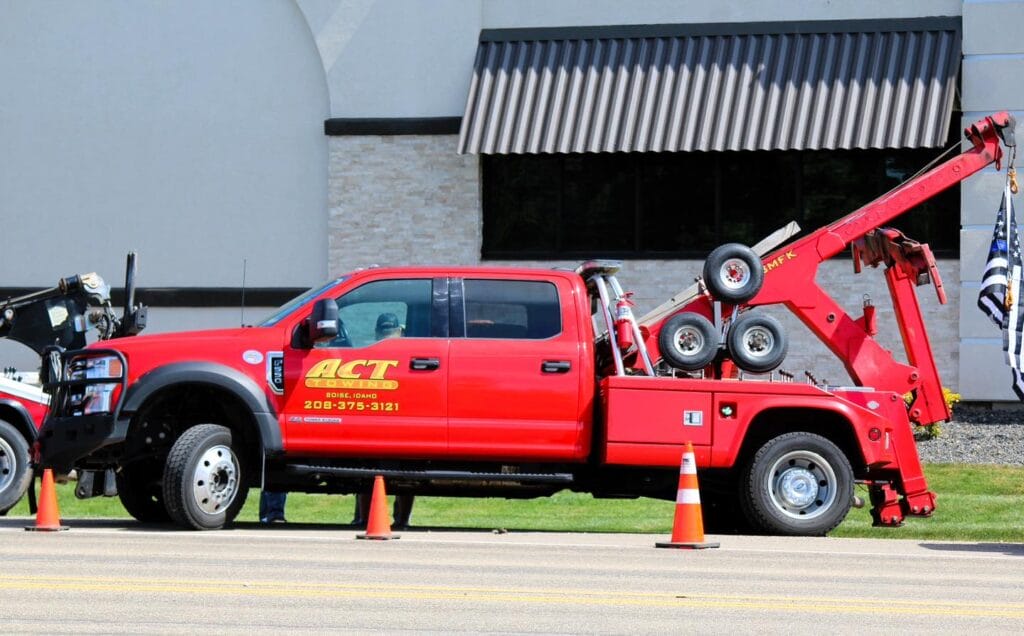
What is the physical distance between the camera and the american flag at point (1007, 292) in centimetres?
1461

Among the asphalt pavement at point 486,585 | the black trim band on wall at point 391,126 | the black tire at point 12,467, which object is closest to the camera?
the asphalt pavement at point 486,585

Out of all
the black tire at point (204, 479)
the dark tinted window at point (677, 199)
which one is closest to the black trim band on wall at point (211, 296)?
the dark tinted window at point (677, 199)

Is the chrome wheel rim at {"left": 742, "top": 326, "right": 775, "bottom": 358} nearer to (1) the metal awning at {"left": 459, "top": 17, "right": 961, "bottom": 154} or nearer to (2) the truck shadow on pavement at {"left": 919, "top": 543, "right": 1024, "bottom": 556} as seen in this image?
(2) the truck shadow on pavement at {"left": 919, "top": 543, "right": 1024, "bottom": 556}

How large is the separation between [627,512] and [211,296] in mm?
9138

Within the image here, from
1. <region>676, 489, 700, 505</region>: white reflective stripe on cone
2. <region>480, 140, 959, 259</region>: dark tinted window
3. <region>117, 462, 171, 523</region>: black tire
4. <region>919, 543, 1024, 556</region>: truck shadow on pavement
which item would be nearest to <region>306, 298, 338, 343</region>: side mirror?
<region>117, 462, 171, 523</region>: black tire

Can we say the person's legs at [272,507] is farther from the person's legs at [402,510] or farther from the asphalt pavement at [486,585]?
the asphalt pavement at [486,585]

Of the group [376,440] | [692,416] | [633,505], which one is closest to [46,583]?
[376,440]

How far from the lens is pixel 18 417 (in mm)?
15859

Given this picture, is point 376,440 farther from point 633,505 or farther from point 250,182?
point 250,182

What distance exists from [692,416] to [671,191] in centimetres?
1070

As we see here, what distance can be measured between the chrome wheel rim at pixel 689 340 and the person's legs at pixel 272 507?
408 cm

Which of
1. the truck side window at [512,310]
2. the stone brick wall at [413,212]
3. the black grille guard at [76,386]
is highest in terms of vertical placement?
the stone brick wall at [413,212]

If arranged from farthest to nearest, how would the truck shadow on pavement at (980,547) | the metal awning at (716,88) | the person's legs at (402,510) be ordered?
1. the metal awning at (716,88)
2. the person's legs at (402,510)
3. the truck shadow on pavement at (980,547)

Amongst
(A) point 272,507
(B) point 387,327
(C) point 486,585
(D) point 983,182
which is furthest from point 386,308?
(D) point 983,182
